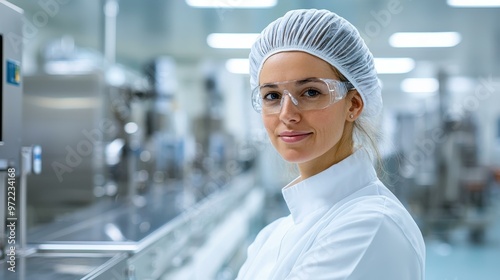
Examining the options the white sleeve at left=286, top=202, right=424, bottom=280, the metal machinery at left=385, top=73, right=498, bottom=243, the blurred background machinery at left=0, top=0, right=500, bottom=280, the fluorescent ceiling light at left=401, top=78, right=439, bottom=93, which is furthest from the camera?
the fluorescent ceiling light at left=401, top=78, right=439, bottom=93

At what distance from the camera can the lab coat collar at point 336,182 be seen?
3.76 feet

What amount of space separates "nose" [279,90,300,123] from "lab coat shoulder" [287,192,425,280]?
231mm

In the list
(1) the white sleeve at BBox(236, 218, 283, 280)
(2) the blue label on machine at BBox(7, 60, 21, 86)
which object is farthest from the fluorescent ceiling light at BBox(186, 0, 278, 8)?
(1) the white sleeve at BBox(236, 218, 283, 280)

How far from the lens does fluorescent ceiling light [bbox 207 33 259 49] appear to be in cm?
721

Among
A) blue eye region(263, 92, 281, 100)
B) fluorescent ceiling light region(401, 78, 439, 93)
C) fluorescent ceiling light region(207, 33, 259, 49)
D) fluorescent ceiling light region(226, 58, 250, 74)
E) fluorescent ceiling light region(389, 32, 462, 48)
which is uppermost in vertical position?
fluorescent ceiling light region(389, 32, 462, 48)

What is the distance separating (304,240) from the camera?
108 centimetres

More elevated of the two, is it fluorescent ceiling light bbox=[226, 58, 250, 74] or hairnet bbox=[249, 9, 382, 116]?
fluorescent ceiling light bbox=[226, 58, 250, 74]

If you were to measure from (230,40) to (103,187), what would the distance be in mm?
4078

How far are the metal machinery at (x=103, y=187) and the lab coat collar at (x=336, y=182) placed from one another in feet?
2.17

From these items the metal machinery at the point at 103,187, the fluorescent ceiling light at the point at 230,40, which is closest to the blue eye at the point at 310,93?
the metal machinery at the point at 103,187

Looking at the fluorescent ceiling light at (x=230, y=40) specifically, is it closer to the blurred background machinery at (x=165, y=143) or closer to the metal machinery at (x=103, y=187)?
the blurred background machinery at (x=165, y=143)

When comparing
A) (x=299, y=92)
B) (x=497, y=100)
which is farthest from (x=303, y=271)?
(x=497, y=100)

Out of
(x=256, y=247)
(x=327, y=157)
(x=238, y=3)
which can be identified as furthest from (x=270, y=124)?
(x=238, y=3)

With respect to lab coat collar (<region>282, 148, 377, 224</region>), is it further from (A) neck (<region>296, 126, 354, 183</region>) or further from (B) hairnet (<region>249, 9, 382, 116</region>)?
(B) hairnet (<region>249, 9, 382, 116</region>)
